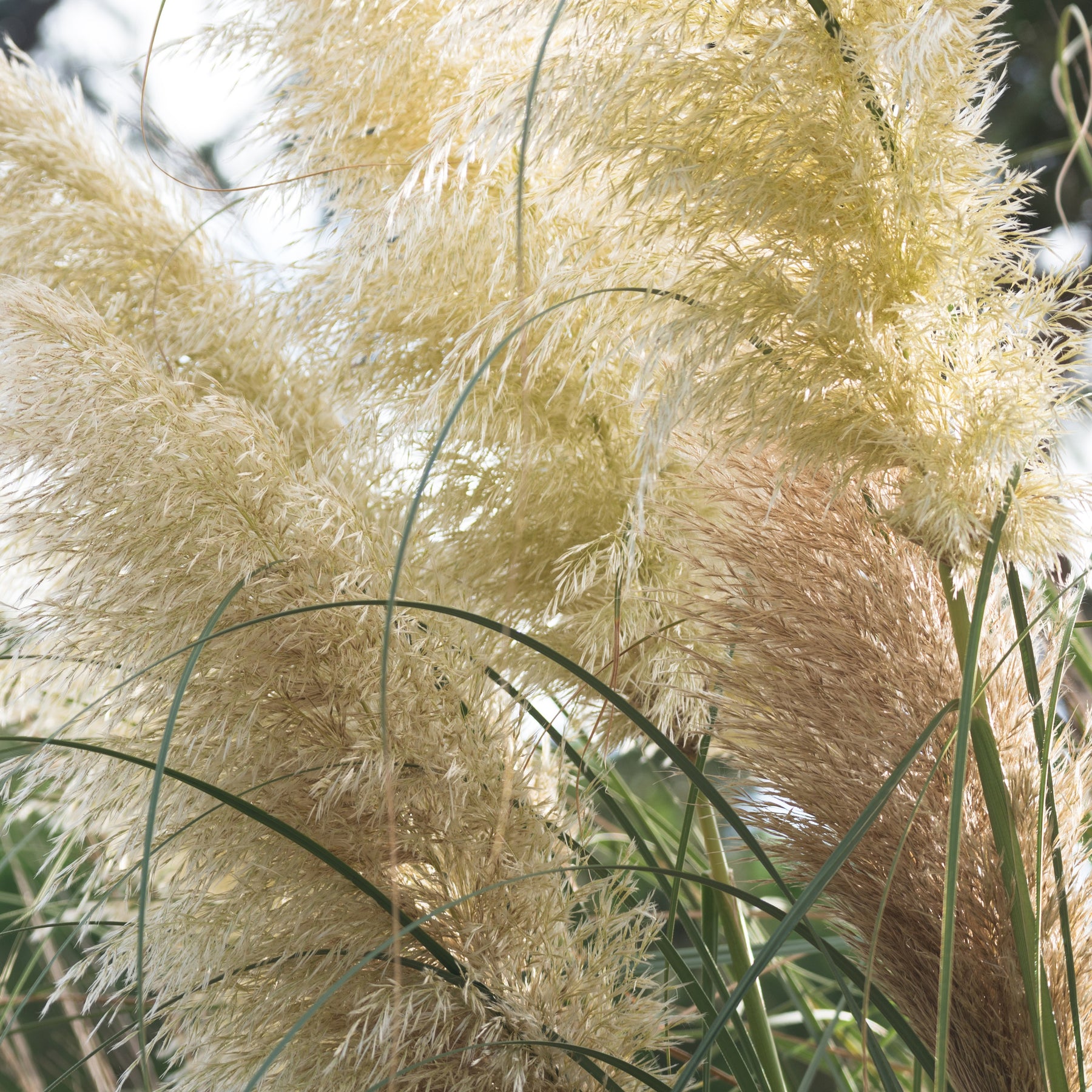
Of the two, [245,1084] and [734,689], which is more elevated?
[734,689]

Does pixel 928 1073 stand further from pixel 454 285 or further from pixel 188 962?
pixel 454 285

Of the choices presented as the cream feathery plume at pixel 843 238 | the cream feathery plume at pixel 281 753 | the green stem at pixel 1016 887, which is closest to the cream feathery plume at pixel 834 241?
the cream feathery plume at pixel 843 238

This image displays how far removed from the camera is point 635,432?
95 cm

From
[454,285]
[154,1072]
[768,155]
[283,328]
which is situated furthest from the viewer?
[154,1072]

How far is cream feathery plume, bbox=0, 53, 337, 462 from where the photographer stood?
1078 millimetres

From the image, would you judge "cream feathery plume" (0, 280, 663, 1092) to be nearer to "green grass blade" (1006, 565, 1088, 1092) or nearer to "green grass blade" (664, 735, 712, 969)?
"green grass blade" (664, 735, 712, 969)

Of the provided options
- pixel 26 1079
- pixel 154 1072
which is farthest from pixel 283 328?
pixel 154 1072

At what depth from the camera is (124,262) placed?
1.11m

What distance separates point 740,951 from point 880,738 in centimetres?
35

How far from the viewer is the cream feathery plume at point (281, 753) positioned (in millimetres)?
769

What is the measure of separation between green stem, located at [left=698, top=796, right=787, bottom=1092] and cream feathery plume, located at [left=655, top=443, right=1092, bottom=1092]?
0.14 meters

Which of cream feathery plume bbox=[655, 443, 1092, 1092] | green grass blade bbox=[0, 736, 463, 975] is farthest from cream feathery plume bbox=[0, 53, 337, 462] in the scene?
cream feathery plume bbox=[655, 443, 1092, 1092]

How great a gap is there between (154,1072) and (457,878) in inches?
41.4

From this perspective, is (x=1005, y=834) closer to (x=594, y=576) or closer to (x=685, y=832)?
(x=685, y=832)
